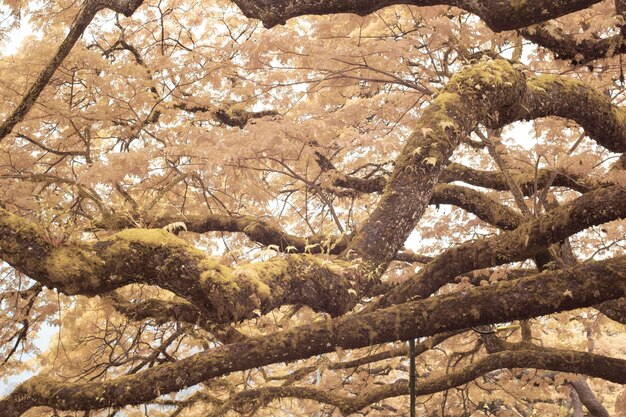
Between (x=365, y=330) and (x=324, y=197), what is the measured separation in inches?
90.2

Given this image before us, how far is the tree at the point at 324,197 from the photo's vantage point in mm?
2889

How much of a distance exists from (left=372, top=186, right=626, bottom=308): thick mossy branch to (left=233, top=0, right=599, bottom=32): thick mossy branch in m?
1.69

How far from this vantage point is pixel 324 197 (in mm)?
5457

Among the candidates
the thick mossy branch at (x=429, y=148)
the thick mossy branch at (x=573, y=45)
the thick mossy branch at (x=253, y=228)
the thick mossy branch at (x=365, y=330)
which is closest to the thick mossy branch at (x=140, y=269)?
the thick mossy branch at (x=365, y=330)

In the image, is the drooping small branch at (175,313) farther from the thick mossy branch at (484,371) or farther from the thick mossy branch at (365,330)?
the thick mossy branch at (484,371)

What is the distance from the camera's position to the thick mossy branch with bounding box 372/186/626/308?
4.00 meters

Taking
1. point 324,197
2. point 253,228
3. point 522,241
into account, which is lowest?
point 522,241

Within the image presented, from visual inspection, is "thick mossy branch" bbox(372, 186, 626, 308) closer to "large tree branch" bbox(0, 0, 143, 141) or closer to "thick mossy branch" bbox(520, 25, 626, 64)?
"thick mossy branch" bbox(520, 25, 626, 64)

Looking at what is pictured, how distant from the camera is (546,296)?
11.4ft

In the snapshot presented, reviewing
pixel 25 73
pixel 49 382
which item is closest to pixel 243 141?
pixel 25 73

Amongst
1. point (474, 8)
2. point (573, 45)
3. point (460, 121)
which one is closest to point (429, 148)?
point (460, 121)

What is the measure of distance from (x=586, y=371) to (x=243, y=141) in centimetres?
365

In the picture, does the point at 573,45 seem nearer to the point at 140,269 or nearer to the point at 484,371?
the point at 484,371

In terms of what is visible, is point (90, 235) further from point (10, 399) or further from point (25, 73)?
point (10, 399)
